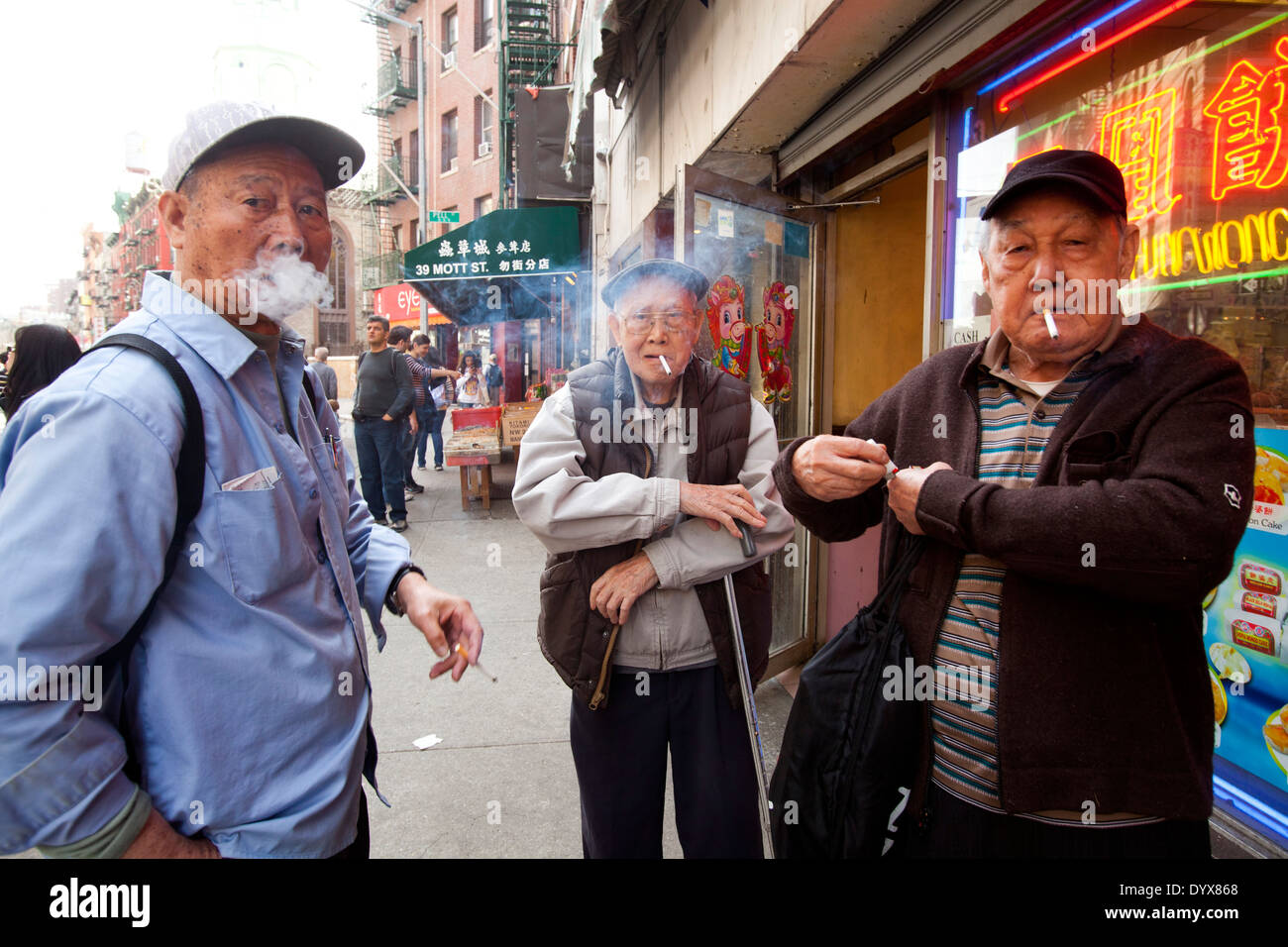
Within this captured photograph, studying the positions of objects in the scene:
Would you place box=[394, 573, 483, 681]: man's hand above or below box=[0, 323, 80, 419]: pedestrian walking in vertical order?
below

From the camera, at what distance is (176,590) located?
4.16 ft

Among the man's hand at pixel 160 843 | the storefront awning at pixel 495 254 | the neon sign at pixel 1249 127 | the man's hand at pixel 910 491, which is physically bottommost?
the man's hand at pixel 160 843

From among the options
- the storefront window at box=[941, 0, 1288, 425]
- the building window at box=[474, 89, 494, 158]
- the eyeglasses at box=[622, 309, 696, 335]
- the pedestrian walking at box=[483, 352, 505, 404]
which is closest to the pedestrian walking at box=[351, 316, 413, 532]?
the eyeglasses at box=[622, 309, 696, 335]

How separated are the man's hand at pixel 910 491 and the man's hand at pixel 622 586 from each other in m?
0.84

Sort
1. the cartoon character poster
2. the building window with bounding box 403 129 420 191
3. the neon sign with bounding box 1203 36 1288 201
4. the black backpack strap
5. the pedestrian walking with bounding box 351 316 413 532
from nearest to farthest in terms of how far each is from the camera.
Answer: the black backpack strap, the neon sign with bounding box 1203 36 1288 201, the cartoon character poster, the pedestrian walking with bounding box 351 316 413 532, the building window with bounding box 403 129 420 191

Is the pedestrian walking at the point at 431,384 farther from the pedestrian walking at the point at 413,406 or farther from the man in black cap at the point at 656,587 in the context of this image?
the man in black cap at the point at 656,587

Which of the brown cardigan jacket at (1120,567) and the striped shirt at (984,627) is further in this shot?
the striped shirt at (984,627)

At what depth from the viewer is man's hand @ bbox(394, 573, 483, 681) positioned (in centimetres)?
172

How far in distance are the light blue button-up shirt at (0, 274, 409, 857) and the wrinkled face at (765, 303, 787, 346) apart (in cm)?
320

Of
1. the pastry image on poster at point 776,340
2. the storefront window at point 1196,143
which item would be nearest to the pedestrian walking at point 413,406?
the pastry image on poster at point 776,340

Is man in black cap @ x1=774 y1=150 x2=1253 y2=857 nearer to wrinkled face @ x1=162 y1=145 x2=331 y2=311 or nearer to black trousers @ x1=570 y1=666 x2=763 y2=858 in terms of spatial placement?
black trousers @ x1=570 y1=666 x2=763 y2=858

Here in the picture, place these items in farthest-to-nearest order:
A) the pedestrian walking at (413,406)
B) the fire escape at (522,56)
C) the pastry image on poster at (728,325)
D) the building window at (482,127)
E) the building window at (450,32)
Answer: the building window at (450,32) < the building window at (482,127) < the fire escape at (522,56) < the pedestrian walking at (413,406) < the pastry image on poster at (728,325)

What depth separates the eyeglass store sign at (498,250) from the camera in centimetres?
1198

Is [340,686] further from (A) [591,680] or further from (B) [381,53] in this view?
(B) [381,53]
